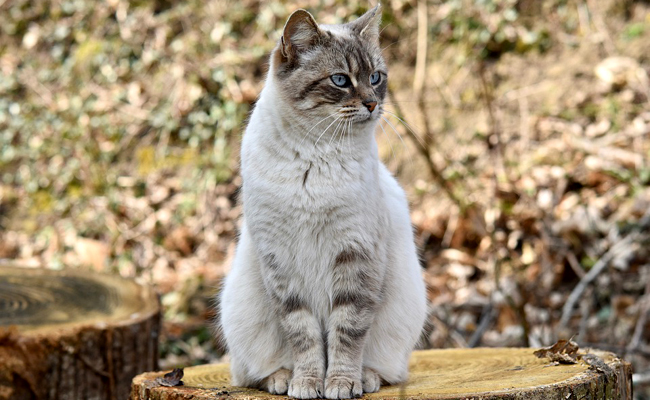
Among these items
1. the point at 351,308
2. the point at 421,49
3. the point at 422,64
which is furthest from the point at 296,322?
the point at 421,49

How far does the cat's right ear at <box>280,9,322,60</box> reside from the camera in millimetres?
2499

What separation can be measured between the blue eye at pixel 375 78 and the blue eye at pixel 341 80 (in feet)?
0.43

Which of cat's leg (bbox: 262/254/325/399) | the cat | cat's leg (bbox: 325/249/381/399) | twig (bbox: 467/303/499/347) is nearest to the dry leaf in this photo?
the cat

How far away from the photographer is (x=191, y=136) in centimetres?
739

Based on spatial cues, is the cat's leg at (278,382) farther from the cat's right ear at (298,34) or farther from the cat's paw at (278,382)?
the cat's right ear at (298,34)

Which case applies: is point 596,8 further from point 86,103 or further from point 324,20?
point 86,103

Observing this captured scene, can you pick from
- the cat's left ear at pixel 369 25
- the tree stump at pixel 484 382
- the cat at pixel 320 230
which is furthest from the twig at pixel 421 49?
the tree stump at pixel 484 382

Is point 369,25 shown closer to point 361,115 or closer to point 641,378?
point 361,115

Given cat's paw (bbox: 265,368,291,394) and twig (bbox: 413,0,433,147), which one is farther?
twig (bbox: 413,0,433,147)

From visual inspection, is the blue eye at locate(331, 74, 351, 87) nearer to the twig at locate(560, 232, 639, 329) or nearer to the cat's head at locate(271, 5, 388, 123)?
the cat's head at locate(271, 5, 388, 123)

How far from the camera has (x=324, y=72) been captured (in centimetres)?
254

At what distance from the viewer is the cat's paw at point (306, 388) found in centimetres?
232

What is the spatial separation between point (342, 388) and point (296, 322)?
30cm

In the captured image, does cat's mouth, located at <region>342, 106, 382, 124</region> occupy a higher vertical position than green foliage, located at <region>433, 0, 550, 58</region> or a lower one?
lower
